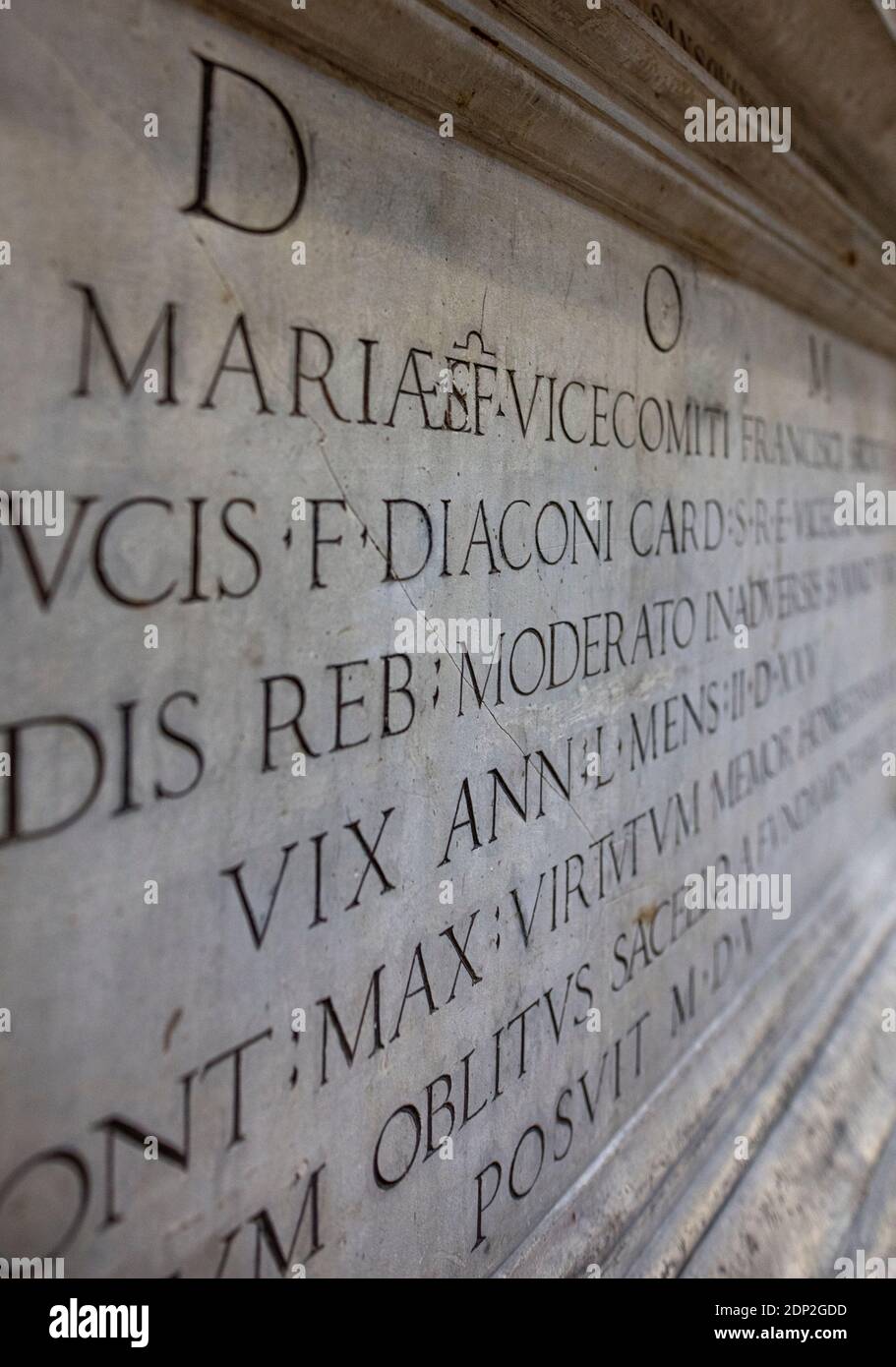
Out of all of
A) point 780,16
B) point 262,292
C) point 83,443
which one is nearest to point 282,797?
point 83,443

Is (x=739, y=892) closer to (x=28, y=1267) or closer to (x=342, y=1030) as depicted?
(x=342, y=1030)

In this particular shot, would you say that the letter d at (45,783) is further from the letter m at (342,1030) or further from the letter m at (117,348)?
the letter m at (342,1030)

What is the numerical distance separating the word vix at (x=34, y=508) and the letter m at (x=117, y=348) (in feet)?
0.38

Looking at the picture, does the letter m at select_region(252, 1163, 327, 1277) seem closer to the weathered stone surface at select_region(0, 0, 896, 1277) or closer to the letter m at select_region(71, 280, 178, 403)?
the weathered stone surface at select_region(0, 0, 896, 1277)

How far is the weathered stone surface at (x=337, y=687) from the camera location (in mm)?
1018

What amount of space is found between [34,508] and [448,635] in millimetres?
711

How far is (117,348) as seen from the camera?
1.03 meters

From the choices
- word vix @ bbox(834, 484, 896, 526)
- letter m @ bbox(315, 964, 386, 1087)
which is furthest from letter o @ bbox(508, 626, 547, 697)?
word vix @ bbox(834, 484, 896, 526)

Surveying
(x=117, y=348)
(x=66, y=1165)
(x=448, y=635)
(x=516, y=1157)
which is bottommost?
(x=516, y=1157)

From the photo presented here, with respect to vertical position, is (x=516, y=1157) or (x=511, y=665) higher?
(x=511, y=665)

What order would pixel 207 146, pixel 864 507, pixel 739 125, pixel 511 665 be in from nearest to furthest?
pixel 207 146, pixel 511 665, pixel 739 125, pixel 864 507

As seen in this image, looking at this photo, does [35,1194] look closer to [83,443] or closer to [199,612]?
[199,612]
